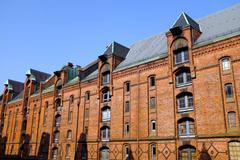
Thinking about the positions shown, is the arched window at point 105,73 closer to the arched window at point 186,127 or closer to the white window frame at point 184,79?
the white window frame at point 184,79

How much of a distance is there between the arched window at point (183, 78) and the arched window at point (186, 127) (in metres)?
3.64

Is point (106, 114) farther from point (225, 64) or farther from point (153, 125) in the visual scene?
point (225, 64)

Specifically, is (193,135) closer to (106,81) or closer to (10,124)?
(106,81)

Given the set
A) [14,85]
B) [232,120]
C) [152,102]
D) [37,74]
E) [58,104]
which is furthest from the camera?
[14,85]

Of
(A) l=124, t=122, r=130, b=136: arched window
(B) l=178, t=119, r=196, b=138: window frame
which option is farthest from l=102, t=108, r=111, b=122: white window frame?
(B) l=178, t=119, r=196, b=138: window frame

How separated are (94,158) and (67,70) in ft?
52.7

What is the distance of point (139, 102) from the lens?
28.9 metres

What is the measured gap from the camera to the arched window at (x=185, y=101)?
82.3 feet

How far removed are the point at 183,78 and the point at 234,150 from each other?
842 centimetres

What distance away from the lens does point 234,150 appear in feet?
68.9

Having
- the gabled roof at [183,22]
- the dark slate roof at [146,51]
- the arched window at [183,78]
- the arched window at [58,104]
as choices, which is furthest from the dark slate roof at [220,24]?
the arched window at [58,104]

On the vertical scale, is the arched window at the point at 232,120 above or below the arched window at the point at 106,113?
below

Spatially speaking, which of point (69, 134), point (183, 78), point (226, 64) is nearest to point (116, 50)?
point (183, 78)

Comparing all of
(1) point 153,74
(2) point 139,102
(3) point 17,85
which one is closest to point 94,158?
(2) point 139,102
